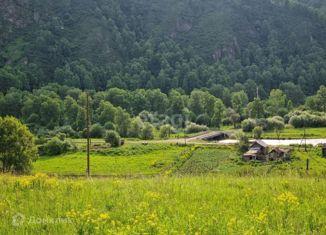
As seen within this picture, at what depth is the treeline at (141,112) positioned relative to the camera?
101m

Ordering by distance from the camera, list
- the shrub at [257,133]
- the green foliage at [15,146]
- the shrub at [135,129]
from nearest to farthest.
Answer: the green foliage at [15,146]
the shrub at [257,133]
the shrub at [135,129]

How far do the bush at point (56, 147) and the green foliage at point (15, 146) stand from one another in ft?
64.0

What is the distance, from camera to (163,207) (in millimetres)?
8656

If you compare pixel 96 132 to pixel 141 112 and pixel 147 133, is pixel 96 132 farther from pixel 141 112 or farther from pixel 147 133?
pixel 141 112

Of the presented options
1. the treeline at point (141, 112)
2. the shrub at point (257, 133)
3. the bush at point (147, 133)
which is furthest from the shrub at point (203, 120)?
the shrub at point (257, 133)

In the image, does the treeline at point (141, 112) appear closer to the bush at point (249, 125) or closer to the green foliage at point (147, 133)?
the green foliage at point (147, 133)

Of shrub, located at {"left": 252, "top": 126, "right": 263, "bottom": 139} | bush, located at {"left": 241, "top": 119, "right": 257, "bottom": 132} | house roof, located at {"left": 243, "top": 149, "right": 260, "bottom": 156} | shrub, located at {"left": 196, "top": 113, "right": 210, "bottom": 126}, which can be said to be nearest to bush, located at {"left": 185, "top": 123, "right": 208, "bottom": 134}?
shrub, located at {"left": 196, "top": 113, "right": 210, "bottom": 126}

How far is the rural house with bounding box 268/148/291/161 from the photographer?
198 ft

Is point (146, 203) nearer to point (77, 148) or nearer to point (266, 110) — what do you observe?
point (77, 148)

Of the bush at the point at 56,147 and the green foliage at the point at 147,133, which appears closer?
the bush at the point at 56,147

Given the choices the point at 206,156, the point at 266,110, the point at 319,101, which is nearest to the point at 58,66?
the point at 266,110

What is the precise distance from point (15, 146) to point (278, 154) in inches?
1539

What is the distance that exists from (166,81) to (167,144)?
123215 millimetres

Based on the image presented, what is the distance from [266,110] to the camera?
129250 millimetres
